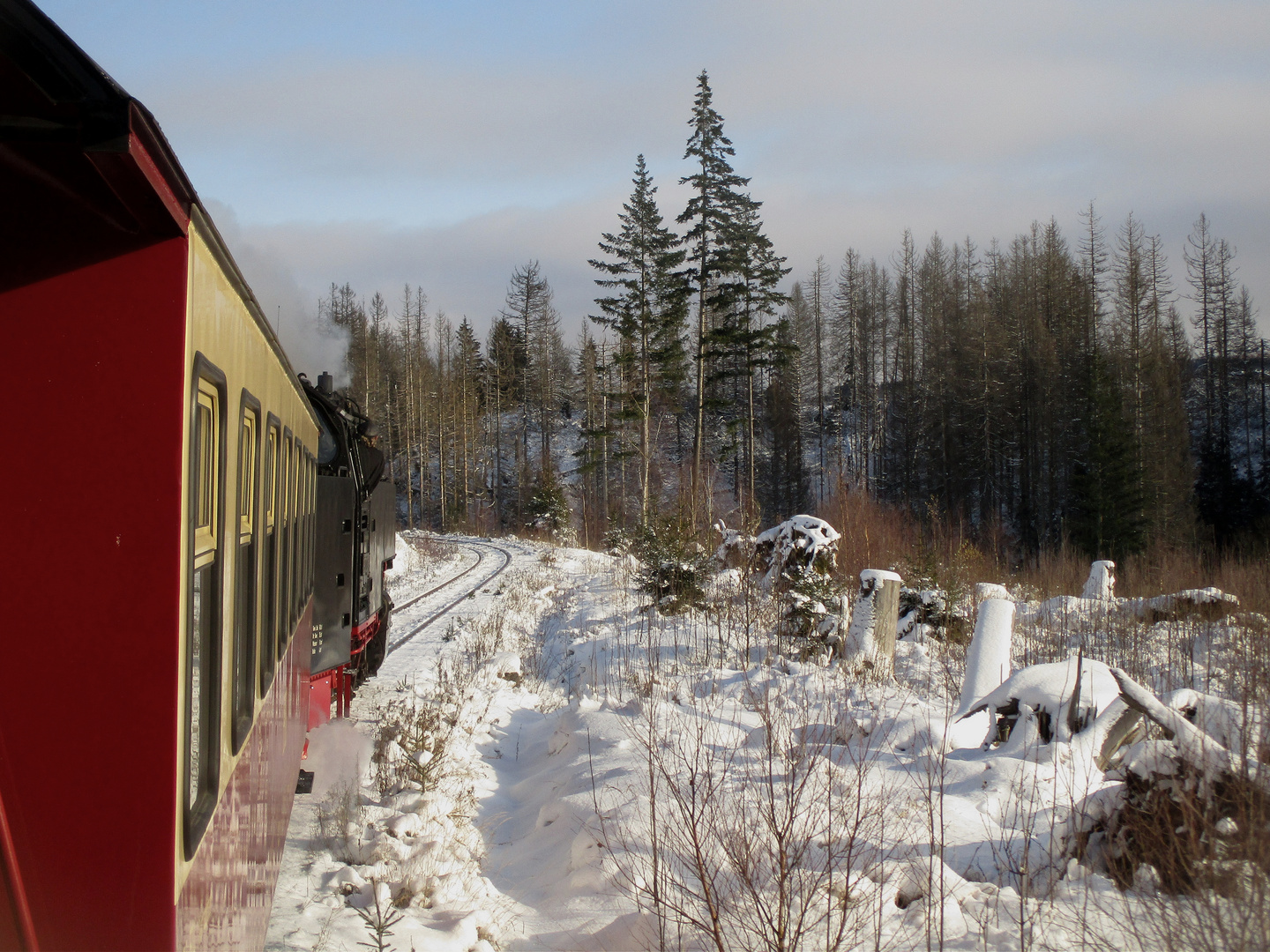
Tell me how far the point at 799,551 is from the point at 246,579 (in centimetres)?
928

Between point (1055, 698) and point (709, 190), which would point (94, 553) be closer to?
point (1055, 698)

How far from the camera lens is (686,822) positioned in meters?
3.56

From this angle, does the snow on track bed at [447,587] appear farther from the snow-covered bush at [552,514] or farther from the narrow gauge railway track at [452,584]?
the snow-covered bush at [552,514]

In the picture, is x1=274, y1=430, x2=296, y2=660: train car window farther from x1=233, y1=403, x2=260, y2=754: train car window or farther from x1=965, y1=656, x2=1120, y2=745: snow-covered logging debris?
x1=965, y1=656, x2=1120, y2=745: snow-covered logging debris

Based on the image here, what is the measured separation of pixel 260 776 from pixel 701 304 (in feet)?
78.0

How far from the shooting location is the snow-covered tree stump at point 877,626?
28.9 ft

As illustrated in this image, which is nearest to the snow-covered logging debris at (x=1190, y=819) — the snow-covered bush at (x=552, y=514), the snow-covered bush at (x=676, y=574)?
the snow-covered bush at (x=676, y=574)

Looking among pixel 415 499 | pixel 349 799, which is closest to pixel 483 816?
pixel 349 799

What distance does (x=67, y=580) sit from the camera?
157cm

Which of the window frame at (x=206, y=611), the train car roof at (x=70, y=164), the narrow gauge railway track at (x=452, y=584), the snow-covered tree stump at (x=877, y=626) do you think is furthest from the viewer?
the narrow gauge railway track at (x=452, y=584)

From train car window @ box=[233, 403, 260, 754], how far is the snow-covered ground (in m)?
1.47

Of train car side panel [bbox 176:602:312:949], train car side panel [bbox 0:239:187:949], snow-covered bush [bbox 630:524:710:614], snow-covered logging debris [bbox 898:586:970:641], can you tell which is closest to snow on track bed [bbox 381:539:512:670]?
snow-covered bush [bbox 630:524:710:614]

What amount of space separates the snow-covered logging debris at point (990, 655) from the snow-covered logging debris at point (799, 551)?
347cm

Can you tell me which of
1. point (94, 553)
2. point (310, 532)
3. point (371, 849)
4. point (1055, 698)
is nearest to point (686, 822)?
point (371, 849)
